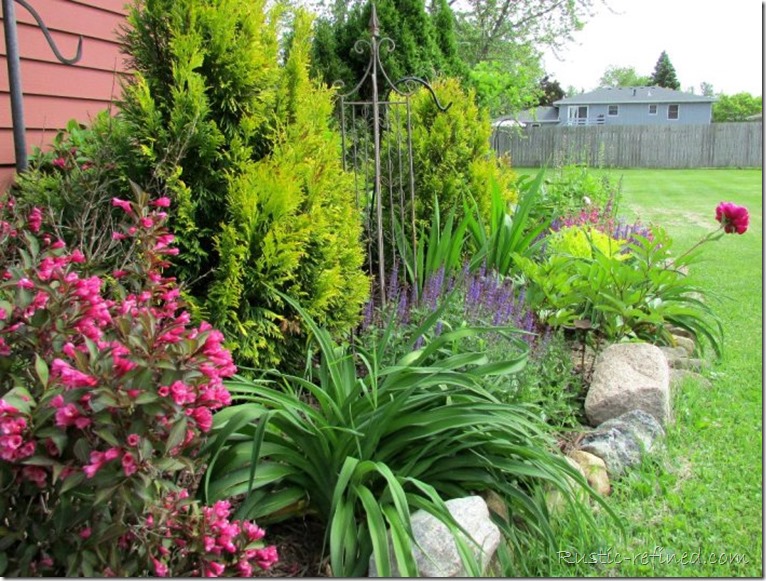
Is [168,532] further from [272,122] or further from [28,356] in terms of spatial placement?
[272,122]

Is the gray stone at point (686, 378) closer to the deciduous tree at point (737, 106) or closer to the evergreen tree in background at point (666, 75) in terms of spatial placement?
the deciduous tree at point (737, 106)

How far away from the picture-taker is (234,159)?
8.95 feet

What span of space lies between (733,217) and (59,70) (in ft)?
13.4

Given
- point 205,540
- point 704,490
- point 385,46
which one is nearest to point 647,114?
point 385,46

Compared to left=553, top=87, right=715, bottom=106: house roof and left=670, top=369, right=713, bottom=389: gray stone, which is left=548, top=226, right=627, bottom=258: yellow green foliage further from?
left=553, top=87, right=715, bottom=106: house roof

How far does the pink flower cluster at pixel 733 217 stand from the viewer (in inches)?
151

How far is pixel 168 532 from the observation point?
168cm

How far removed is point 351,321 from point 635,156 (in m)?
24.9

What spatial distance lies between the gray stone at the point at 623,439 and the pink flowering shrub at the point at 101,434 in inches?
66.7

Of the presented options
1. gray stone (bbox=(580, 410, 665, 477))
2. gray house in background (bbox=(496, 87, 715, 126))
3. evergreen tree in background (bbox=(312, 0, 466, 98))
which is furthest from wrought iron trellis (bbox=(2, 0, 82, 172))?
gray house in background (bbox=(496, 87, 715, 126))

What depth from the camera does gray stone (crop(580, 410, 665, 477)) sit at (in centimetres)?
291

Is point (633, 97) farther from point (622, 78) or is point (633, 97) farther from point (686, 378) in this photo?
point (686, 378)

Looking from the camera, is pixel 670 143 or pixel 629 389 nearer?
pixel 629 389

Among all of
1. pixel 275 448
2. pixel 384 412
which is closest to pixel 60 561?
pixel 275 448
